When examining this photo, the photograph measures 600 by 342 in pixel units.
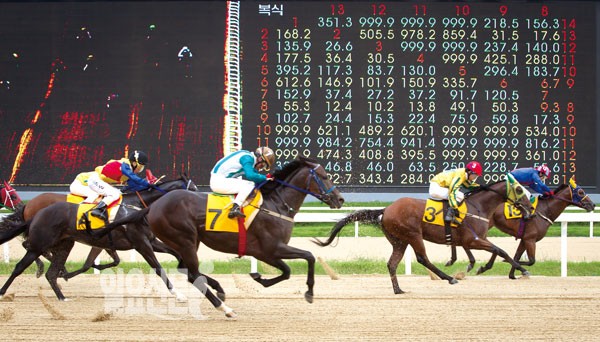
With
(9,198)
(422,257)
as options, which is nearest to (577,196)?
(422,257)

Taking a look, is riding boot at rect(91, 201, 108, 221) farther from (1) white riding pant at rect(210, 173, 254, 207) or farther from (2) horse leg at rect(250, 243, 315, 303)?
(2) horse leg at rect(250, 243, 315, 303)

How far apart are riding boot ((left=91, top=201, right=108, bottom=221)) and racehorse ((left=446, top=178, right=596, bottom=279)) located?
→ 3.62 meters

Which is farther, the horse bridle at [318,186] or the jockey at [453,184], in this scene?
the jockey at [453,184]

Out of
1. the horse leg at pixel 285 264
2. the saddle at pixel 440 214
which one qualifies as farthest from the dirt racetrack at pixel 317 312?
the saddle at pixel 440 214

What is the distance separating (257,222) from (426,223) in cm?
235

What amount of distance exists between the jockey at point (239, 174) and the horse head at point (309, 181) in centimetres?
10

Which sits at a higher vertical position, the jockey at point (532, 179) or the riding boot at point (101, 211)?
the jockey at point (532, 179)

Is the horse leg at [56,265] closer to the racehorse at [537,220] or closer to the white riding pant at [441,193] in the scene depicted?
the white riding pant at [441,193]

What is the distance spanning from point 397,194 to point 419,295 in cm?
496

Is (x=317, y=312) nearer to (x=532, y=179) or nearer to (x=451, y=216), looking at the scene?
(x=451, y=216)

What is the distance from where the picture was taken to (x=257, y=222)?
6219 mm

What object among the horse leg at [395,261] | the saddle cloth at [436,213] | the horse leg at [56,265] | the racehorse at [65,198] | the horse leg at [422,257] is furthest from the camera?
the saddle cloth at [436,213]

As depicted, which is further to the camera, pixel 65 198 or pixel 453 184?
pixel 65 198

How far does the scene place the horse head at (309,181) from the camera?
6387 mm
